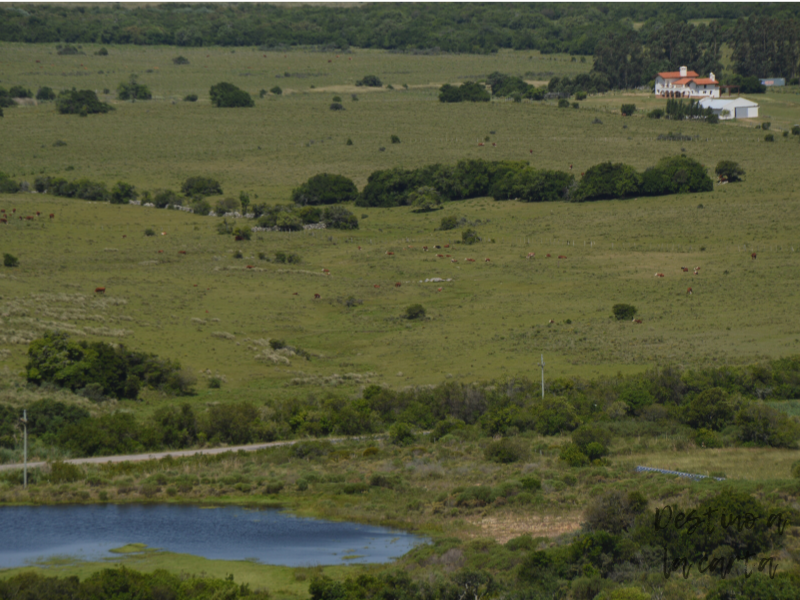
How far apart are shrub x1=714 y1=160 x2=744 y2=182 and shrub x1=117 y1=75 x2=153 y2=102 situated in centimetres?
9308

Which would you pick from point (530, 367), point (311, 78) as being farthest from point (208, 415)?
point (311, 78)

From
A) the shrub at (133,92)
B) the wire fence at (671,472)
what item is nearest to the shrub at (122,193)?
the shrub at (133,92)

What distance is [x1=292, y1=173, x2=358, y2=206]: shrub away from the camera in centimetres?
9969

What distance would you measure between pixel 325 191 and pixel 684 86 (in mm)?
75783

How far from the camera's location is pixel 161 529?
3116cm

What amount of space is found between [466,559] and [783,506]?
332 inches

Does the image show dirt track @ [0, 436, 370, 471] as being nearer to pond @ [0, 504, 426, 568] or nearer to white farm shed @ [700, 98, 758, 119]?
pond @ [0, 504, 426, 568]

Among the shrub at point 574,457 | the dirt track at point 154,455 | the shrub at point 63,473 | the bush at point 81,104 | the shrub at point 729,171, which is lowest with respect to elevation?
the dirt track at point 154,455

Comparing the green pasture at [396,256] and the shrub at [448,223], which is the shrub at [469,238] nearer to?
the green pasture at [396,256]

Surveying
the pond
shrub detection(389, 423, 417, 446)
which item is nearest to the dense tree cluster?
shrub detection(389, 423, 417, 446)

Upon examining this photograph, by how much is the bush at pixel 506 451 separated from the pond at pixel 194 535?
23.5ft

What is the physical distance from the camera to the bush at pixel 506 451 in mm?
36844

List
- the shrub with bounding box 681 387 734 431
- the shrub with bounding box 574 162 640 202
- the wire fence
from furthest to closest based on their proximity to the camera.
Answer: the shrub with bounding box 574 162 640 202 → the shrub with bounding box 681 387 734 431 → the wire fence

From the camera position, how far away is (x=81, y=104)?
140 meters
